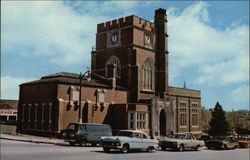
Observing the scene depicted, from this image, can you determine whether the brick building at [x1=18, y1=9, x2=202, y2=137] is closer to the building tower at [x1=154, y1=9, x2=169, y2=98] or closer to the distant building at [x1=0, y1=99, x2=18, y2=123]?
the building tower at [x1=154, y1=9, x2=169, y2=98]

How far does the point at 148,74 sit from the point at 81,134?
81.3 feet

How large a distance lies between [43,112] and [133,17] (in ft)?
66.8

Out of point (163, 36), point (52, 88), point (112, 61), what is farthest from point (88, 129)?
point (163, 36)

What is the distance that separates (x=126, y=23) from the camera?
160ft

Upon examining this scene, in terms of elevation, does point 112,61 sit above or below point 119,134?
above

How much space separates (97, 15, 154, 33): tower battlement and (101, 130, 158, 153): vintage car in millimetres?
28140

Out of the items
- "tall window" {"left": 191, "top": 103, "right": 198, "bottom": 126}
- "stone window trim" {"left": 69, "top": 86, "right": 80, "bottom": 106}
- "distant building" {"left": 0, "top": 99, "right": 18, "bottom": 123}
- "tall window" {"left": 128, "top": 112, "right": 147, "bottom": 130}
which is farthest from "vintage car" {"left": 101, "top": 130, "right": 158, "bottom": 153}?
"distant building" {"left": 0, "top": 99, "right": 18, "bottom": 123}

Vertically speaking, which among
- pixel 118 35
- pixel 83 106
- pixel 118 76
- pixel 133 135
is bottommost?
A: pixel 133 135

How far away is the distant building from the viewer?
6644 centimetres

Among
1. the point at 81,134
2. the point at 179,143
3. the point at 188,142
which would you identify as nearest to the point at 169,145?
the point at 179,143

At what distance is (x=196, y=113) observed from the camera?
2295 inches

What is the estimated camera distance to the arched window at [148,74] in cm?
4859

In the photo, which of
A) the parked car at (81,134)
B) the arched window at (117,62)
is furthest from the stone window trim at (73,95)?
the arched window at (117,62)

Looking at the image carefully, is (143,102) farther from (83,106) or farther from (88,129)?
(88,129)
